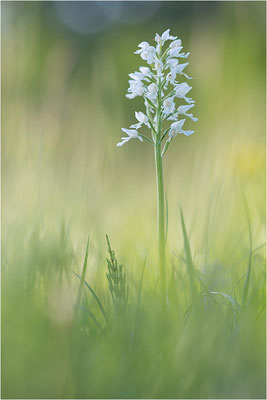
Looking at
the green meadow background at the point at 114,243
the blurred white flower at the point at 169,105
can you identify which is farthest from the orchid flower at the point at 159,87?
the green meadow background at the point at 114,243

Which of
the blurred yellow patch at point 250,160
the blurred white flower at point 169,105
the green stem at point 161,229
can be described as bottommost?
the green stem at point 161,229

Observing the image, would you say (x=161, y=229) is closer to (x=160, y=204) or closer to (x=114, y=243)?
(x=160, y=204)

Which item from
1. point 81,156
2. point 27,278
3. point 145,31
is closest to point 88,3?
point 145,31

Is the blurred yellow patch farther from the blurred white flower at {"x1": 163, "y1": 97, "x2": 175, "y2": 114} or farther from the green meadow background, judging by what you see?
the blurred white flower at {"x1": 163, "y1": 97, "x2": 175, "y2": 114}

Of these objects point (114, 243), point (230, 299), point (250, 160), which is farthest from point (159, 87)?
point (250, 160)

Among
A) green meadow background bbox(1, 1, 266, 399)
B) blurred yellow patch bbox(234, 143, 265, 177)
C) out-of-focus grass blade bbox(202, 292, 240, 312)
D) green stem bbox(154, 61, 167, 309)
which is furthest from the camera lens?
blurred yellow patch bbox(234, 143, 265, 177)

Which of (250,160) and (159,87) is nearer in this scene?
(159,87)

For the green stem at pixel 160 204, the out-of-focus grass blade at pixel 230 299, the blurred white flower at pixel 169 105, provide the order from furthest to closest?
the blurred white flower at pixel 169 105
the green stem at pixel 160 204
the out-of-focus grass blade at pixel 230 299

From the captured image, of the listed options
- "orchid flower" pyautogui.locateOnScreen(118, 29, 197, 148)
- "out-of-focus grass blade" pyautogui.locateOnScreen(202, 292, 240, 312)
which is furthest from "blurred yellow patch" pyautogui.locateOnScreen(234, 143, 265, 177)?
"out-of-focus grass blade" pyautogui.locateOnScreen(202, 292, 240, 312)

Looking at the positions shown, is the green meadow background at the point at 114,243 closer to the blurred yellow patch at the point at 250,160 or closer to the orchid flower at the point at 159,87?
the blurred yellow patch at the point at 250,160
